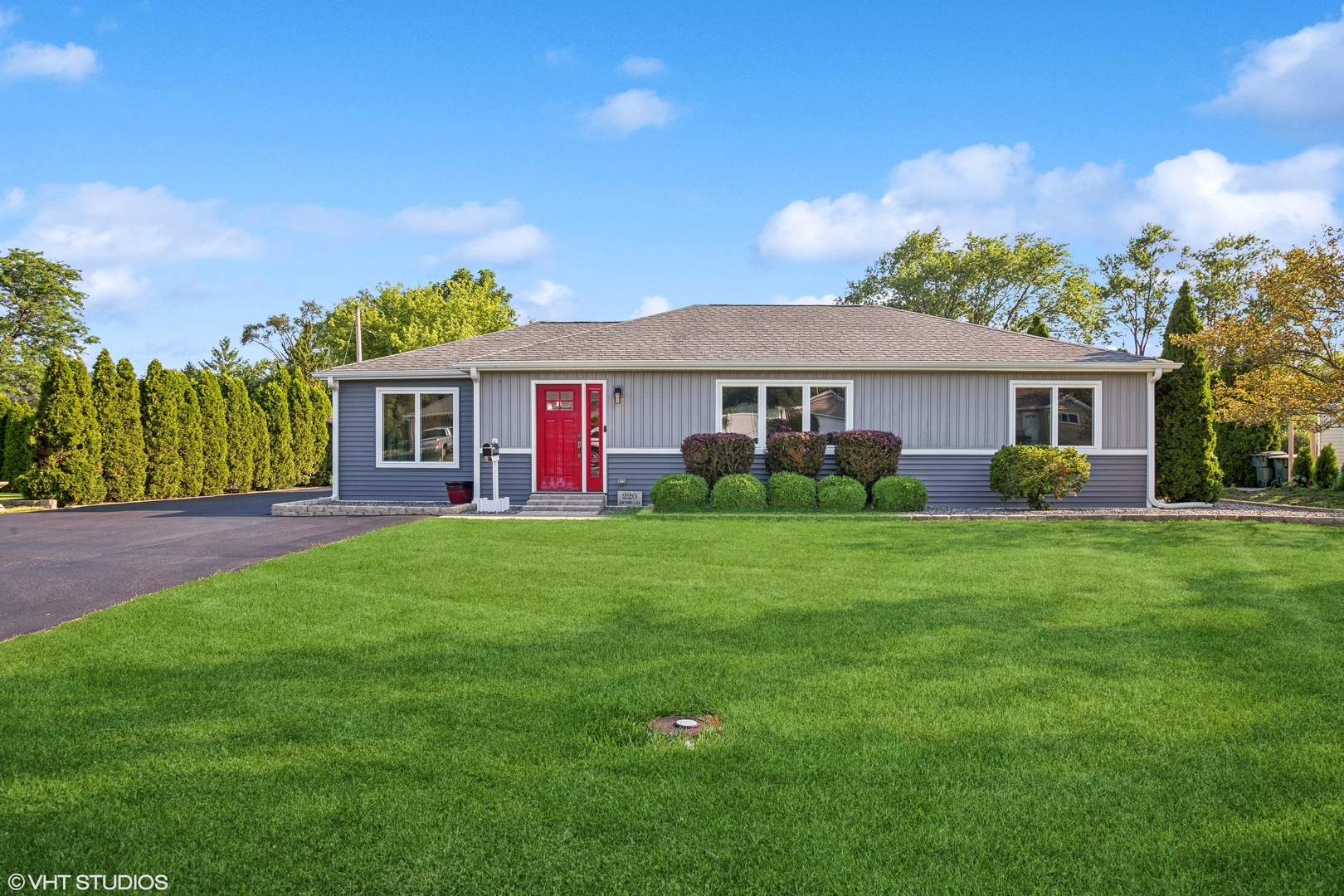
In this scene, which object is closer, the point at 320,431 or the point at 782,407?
the point at 782,407

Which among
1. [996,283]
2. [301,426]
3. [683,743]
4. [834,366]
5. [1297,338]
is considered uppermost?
[996,283]

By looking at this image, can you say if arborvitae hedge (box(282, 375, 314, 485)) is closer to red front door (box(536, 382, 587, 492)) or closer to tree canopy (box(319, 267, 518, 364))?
tree canopy (box(319, 267, 518, 364))

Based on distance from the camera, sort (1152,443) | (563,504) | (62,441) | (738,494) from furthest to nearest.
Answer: (62,441), (1152,443), (563,504), (738,494)

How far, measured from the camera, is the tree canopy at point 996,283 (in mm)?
34250

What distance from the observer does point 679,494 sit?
12906mm

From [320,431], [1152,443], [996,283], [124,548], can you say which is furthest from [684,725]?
[996,283]

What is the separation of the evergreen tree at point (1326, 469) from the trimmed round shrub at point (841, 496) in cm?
1355

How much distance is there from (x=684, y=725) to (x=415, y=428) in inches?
514

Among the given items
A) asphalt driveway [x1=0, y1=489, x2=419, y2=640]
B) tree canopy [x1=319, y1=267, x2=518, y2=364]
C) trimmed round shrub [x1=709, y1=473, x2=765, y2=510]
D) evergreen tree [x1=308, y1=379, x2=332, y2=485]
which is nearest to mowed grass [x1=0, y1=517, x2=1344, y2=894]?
asphalt driveway [x1=0, y1=489, x2=419, y2=640]

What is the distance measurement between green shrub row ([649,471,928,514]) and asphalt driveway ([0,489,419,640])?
436 centimetres

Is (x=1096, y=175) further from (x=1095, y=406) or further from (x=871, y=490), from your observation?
(x=871, y=490)

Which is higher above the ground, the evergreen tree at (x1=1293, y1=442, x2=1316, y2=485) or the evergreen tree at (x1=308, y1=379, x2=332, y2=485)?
the evergreen tree at (x1=308, y1=379, x2=332, y2=485)

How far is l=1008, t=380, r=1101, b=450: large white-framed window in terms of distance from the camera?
565 inches

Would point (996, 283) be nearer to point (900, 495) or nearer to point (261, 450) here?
point (900, 495)
